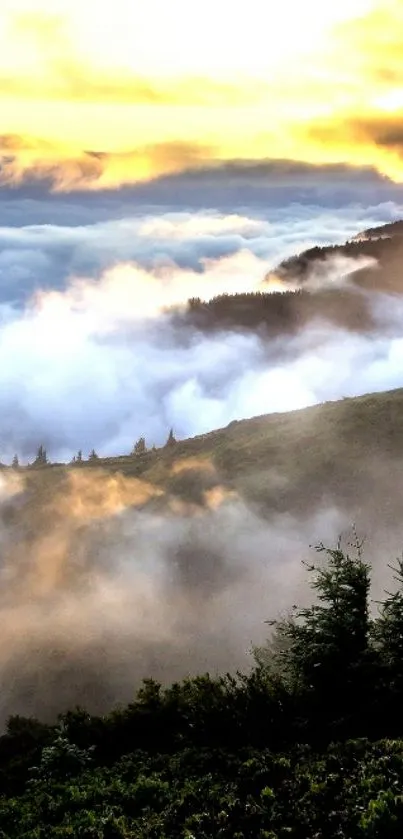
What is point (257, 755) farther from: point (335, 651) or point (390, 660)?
point (390, 660)

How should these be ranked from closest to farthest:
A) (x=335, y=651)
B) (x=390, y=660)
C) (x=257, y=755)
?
(x=257, y=755)
(x=390, y=660)
(x=335, y=651)

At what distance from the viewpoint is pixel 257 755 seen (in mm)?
24031

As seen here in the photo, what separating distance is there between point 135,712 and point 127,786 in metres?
7.35

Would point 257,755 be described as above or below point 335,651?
below

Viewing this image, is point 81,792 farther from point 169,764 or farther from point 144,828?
point 144,828

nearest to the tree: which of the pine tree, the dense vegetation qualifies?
the dense vegetation

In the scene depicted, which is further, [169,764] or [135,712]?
[135,712]

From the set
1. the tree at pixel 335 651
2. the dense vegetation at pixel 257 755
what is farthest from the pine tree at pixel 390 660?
the tree at pixel 335 651

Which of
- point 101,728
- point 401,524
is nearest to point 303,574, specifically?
point 401,524

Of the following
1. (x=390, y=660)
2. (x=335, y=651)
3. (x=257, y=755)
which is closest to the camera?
(x=257, y=755)

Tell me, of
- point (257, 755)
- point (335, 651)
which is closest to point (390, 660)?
point (335, 651)

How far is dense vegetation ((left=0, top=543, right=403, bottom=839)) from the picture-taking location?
19.3m

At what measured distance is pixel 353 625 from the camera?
2806 centimetres

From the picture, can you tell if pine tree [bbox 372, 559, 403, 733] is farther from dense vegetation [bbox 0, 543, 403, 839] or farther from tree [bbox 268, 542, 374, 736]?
tree [bbox 268, 542, 374, 736]
